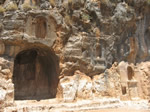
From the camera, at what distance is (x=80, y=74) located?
12172 millimetres

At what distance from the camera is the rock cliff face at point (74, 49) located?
11.0 m

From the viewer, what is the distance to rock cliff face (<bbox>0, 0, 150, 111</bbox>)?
11.0m

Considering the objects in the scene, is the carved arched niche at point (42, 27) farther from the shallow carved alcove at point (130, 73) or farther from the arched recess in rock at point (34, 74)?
the shallow carved alcove at point (130, 73)

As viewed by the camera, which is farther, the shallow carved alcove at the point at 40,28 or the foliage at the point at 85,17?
the foliage at the point at 85,17

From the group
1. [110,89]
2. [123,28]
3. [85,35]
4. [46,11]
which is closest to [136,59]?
[123,28]

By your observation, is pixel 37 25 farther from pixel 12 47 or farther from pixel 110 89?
pixel 110 89

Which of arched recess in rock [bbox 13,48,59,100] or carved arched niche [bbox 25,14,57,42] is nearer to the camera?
carved arched niche [bbox 25,14,57,42]

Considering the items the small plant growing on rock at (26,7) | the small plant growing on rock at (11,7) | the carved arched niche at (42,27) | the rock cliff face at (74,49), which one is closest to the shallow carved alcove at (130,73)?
the rock cliff face at (74,49)

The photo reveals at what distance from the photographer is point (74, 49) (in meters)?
12.0

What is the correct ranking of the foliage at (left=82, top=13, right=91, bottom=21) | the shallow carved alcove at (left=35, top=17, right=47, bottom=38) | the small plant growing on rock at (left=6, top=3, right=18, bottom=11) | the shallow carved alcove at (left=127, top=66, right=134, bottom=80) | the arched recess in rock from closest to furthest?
the small plant growing on rock at (left=6, top=3, right=18, bottom=11) → the shallow carved alcove at (left=35, top=17, right=47, bottom=38) → the foliage at (left=82, top=13, right=91, bottom=21) → the arched recess in rock → the shallow carved alcove at (left=127, top=66, right=134, bottom=80)

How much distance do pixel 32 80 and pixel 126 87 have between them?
7546mm

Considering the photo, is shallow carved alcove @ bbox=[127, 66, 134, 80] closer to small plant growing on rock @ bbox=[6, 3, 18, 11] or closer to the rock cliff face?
the rock cliff face

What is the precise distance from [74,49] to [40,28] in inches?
107

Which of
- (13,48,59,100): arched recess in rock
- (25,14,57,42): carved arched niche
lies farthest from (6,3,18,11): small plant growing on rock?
(13,48,59,100): arched recess in rock
